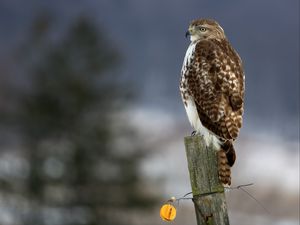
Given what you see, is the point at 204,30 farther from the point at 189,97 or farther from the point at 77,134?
the point at 77,134

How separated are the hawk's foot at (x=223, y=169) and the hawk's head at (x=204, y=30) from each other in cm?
223

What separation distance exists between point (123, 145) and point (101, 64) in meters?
2.95

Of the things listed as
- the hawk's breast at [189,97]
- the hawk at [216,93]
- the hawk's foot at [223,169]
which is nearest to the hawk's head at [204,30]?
the hawk at [216,93]

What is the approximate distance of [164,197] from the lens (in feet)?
92.2

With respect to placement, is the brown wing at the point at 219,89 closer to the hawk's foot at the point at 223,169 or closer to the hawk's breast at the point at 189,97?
the hawk's breast at the point at 189,97

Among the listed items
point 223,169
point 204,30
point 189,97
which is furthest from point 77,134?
point 223,169

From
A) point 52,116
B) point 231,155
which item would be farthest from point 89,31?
point 231,155

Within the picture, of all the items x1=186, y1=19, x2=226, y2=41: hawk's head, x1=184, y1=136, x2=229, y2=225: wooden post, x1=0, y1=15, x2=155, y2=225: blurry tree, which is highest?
x1=0, y1=15, x2=155, y2=225: blurry tree

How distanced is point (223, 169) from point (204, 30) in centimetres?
265

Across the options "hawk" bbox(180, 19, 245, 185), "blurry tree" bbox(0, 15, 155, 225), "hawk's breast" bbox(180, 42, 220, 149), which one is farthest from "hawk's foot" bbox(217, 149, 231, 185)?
"blurry tree" bbox(0, 15, 155, 225)

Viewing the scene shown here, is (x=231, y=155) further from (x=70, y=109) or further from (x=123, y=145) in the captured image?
(x=70, y=109)

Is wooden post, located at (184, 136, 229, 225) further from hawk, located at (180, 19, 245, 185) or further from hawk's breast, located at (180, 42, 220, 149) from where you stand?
hawk's breast, located at (180, 42, 220, 149)

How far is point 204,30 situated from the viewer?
32.1 ft

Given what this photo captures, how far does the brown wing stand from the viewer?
8188mm
